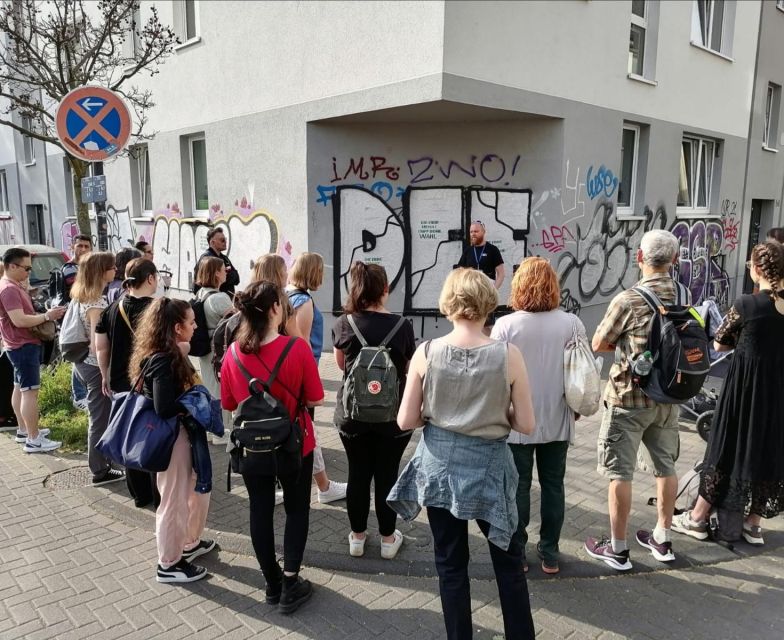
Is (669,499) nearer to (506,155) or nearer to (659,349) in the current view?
(659,349)

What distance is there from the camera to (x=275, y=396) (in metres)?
2.99

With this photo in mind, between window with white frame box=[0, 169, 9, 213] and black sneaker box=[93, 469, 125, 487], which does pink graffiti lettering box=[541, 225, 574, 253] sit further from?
window with white frame box=[0, 169, 9, 213]

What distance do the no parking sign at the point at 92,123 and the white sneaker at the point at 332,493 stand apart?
11.9 feet

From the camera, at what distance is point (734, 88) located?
40.6 ft

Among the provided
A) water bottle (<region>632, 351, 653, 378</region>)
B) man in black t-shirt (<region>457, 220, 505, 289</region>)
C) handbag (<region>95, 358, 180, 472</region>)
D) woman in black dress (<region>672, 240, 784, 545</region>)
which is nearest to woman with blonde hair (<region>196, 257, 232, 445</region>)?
handbag (<region>95, 358, 180, 472</region>)

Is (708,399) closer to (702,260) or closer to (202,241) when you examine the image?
(702,260)

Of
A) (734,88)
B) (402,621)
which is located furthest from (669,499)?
(734,88)

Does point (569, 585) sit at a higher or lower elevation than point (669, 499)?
lower

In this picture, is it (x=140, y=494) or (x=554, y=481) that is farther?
(x=140, y=494)

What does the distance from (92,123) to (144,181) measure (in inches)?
342

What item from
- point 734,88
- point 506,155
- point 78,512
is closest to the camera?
point 78,512

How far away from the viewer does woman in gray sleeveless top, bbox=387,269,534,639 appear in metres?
2.53

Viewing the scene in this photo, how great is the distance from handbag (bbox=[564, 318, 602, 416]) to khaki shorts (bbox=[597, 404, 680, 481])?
1.15 feet

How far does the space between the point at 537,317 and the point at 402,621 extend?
5.64 ft
